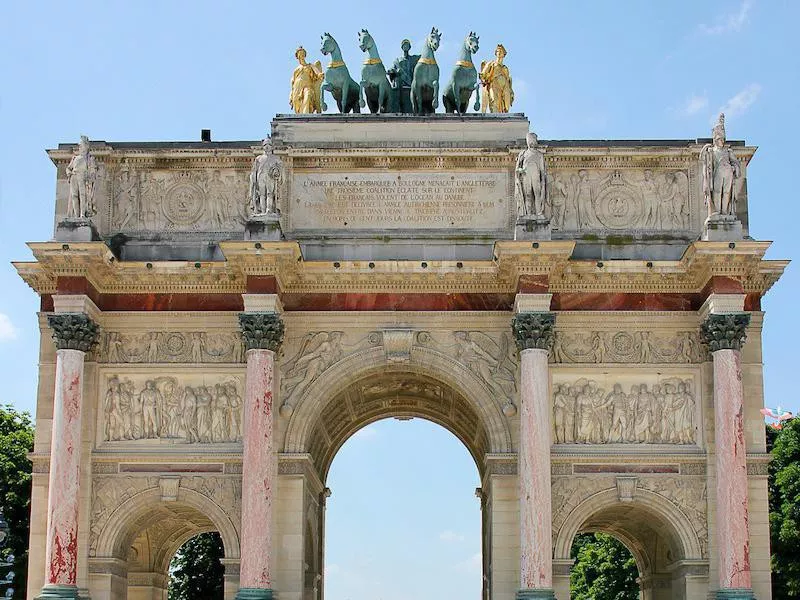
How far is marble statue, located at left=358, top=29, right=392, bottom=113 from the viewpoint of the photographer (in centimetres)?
3641

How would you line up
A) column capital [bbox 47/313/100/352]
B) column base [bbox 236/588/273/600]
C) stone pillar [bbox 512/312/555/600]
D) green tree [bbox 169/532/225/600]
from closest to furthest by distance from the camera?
1. column base [bbox 236/588/273/600]
2. stone pillar [bbox 512/312/555/600]
3. column capital [bbox 47/313/100/352]
4. green tree [bbox 169/532/225/600]

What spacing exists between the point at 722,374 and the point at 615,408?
100 inches

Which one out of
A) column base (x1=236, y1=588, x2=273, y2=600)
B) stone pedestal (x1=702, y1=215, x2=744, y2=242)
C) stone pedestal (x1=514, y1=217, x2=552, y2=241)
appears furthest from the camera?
stone pedestal (x1=702, y1=215, x2=744, y2=242)

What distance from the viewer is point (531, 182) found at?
33.2m

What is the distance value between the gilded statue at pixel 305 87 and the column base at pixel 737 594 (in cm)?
1499

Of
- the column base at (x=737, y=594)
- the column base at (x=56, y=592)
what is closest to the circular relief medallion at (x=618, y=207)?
the column base at (x=737, y=594)

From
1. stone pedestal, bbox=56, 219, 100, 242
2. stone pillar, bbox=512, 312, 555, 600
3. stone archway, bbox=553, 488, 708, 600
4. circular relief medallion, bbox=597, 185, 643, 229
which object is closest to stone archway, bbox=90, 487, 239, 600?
stone pedestal, bbox=56, 219, 100, 242

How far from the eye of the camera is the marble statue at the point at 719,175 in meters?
33.3

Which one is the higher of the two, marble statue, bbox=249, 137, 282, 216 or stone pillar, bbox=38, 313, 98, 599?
marble statue, bbox=249, 137, 282, 216

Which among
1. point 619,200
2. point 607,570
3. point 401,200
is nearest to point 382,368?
point 401,200

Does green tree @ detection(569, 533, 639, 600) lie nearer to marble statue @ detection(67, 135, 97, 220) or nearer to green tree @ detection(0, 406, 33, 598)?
green tree @ detection(0, 406, 33, 598)

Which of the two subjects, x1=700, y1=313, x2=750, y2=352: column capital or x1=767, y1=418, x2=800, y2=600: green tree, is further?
x1=767, y1=418, x2=800, y2=600: green tree

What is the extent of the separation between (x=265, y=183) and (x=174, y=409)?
5500 millimetres

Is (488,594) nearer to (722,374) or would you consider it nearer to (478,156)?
(722,374)
